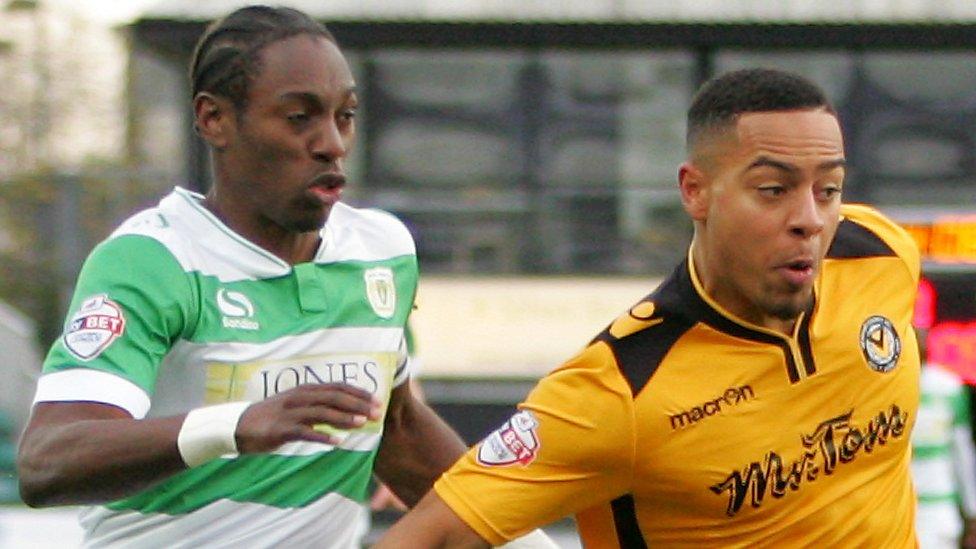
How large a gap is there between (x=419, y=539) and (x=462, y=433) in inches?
426

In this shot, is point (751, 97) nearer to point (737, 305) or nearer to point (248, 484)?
point (737, 305)

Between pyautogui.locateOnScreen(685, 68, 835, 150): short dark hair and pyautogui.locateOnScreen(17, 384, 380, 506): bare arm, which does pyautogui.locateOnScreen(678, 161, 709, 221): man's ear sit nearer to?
pyautogui.locateOnScreen(685, 68, 835, 150): short dark hair

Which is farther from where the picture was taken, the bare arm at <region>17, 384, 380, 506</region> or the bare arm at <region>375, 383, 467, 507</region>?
the bare arm at <region>375, 383, 467, 507</region>

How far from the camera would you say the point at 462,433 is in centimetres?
1448

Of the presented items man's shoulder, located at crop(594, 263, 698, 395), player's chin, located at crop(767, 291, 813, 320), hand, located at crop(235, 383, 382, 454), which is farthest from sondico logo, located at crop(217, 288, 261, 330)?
player's chin, located at crop(767, 291, 813, 320)

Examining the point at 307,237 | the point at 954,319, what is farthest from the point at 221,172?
the point at 954,319

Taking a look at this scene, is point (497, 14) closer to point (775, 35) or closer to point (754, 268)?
point (775, 35)

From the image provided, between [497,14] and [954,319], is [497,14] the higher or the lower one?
the higher one

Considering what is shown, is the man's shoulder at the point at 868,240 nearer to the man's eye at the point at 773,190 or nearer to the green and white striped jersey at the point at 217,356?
the man's eye at the point at 773,190

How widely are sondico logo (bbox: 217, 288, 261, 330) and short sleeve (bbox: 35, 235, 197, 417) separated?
6 cm

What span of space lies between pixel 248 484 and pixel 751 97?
43.8 inches

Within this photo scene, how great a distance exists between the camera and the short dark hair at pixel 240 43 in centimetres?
385

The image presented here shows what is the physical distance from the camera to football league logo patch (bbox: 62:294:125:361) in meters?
3.61

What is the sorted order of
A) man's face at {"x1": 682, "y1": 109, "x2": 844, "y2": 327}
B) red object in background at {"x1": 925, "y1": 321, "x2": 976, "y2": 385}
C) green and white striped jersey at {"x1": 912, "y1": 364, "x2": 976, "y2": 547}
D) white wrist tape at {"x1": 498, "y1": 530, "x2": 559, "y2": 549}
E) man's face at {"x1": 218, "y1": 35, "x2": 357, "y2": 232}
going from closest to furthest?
1. man's face at {"x1": 682, "y1": 109, "x2": 844, "y2": 327}
2. man's face at {"x1": 218, "y1": 35, "x2": 357, "y2": 232}
3. white wrist tape at {"x1": 498, "y1": 530, "x2": 559, "y2": 549}
4. green and white striped jersey at {"x1": 912, "y1": 364, "x2": 976, "y2": 547}
5. red object in background at {"x1": 925, "y1": 321, "x2": 976, "y2": 385}
